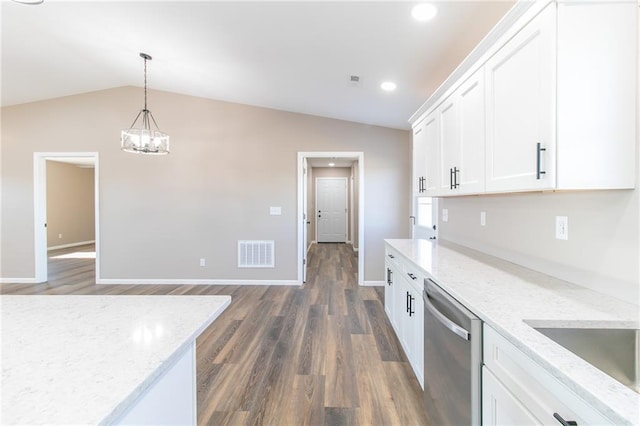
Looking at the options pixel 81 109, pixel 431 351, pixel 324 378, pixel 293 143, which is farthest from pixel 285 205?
pixel 81 109

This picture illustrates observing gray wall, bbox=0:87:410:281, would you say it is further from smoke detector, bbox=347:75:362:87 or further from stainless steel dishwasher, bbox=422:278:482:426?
stainless steel dishwasher, bbox=422:278:482:426

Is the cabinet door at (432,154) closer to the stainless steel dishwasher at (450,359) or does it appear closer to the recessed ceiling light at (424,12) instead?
the recessed ceiling light at (424,12)

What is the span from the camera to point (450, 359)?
1.32 m

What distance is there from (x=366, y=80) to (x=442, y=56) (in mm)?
842

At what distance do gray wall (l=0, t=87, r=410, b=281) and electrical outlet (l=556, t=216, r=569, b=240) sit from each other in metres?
3.05

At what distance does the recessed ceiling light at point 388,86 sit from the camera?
118 inches

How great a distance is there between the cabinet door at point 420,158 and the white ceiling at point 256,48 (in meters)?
0.52

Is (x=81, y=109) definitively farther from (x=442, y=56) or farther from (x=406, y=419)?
(x=406, y=419)

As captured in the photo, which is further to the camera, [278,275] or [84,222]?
[84,222]

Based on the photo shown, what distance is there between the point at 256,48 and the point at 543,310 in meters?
2.93

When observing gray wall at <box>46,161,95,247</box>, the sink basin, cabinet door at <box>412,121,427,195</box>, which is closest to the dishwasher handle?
the sink basin

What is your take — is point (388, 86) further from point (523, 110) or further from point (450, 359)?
point (450, 359)

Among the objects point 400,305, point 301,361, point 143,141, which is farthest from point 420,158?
point 143,141

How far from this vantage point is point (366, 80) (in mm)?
3018
